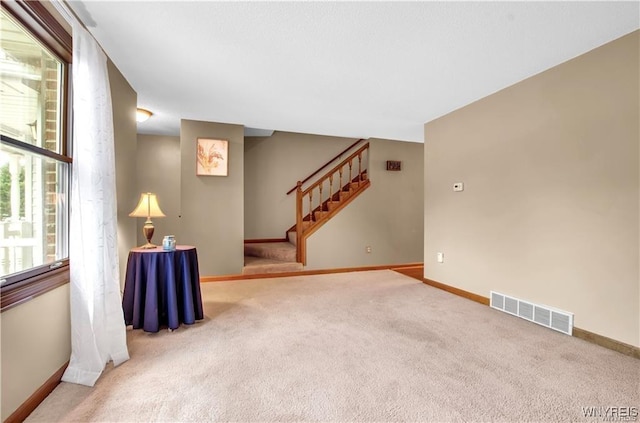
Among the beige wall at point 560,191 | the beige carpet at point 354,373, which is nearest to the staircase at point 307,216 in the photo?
the beige carpet at point 354,373

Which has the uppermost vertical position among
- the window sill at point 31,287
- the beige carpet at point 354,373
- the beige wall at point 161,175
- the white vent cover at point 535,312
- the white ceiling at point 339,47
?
the white ceiling at point 339,47

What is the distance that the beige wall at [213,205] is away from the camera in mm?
4398

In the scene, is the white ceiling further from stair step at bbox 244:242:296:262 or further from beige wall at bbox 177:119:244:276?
stair step at bbox 244:242:296:262

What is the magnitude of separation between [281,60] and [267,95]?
0.86 meters

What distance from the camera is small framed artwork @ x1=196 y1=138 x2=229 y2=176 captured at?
442 centimetres

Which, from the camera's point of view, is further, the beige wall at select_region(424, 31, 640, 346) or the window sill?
the beige wall at select_region(424, 31, 640, 346)

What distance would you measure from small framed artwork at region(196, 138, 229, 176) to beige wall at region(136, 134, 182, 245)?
156 centimetres

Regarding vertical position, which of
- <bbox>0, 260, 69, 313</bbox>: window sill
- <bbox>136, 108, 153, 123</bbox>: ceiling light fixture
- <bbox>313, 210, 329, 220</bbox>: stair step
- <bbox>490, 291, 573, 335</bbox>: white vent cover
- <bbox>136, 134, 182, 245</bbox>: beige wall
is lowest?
<bbox>490, 291, 573, 335</bbox>: white vent cover

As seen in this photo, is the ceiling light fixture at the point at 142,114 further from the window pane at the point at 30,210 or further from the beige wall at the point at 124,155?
the window pane at the point at 30,210

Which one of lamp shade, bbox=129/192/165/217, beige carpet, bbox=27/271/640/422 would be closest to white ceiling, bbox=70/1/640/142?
lamp shade, bbox=129/192/165/217

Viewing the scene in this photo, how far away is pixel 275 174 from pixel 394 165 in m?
2.36

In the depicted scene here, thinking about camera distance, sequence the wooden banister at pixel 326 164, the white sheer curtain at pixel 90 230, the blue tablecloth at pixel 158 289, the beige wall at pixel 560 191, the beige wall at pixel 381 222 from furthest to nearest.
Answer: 1. the wooden banister at pixel 326 164
2. the beige wall at pixel 381 222
3. the blue tablecloth at pixel 158 289
4. the beige wall at pixel 560 191
5. the white sheer curtain at pixel 90 230

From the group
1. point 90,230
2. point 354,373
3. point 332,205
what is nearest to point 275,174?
point 332,205

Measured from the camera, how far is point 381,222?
551 cm
